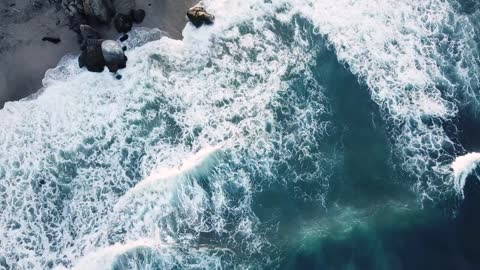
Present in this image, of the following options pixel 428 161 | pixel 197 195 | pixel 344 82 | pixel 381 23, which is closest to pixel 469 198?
pixel 428 161

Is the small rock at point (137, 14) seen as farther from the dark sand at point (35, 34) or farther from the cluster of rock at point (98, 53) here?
the cluster of rock at point (98, 53)

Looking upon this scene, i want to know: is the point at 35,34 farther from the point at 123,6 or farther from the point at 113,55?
the point at 123,6

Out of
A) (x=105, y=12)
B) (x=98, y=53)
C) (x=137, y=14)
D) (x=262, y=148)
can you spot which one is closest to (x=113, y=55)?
(x=98, y=53)

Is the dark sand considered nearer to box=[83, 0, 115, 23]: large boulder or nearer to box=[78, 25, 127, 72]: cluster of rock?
box=[83, 0, 115, 23]: large boulder

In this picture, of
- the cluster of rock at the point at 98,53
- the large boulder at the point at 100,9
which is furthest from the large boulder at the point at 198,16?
the large boulder at the point at 100,9

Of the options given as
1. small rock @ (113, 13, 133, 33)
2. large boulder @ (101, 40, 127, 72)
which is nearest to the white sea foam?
large boulder @ (101, 40, 127, 72)

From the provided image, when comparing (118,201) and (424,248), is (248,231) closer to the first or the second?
(118,201)
